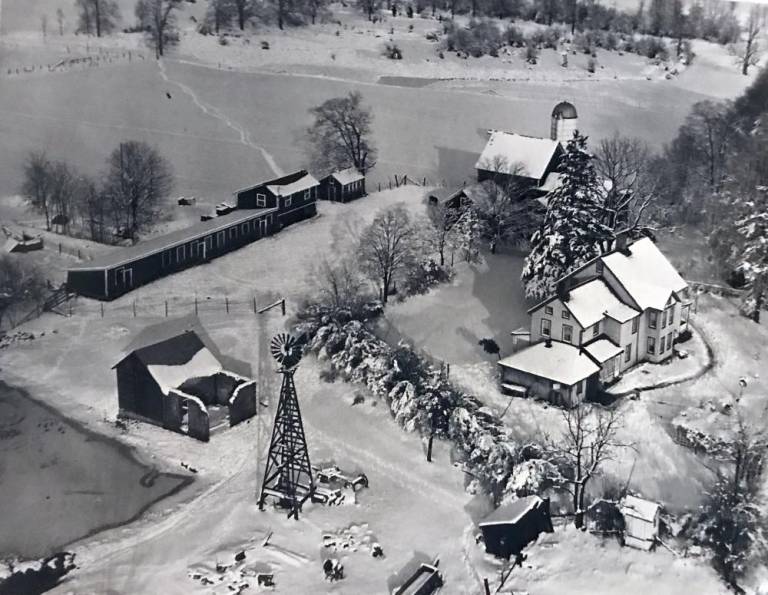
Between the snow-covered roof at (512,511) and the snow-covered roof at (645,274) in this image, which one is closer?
the snow-covered roof at (512,511)

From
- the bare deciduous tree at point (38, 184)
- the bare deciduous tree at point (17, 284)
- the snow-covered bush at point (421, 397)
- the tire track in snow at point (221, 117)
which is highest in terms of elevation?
the tire track in snow at point (221, 117)

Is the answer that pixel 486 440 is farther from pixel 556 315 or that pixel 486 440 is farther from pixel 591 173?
pixel 591 173

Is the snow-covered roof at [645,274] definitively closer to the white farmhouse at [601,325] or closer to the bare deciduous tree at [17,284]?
the white farmhouse at [601,325]

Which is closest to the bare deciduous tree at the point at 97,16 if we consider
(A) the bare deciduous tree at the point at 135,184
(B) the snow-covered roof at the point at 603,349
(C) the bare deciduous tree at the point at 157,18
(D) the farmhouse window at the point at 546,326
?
(C) the bare deciduous tree at the point at 157,18

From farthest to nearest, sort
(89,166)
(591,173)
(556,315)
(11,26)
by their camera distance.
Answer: (591,173)
(556,315)
(89,166)
(11,26)

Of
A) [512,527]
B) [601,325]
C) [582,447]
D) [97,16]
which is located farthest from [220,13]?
[512,527]

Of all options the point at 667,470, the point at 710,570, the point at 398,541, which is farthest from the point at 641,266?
the point at 398,541

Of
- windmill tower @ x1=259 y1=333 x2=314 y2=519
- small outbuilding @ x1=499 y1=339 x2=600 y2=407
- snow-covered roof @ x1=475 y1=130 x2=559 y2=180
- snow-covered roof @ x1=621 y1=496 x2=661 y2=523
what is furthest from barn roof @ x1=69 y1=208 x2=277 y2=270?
snow-covered roof @ x1=621 y1=496 x2=661 y2=523
